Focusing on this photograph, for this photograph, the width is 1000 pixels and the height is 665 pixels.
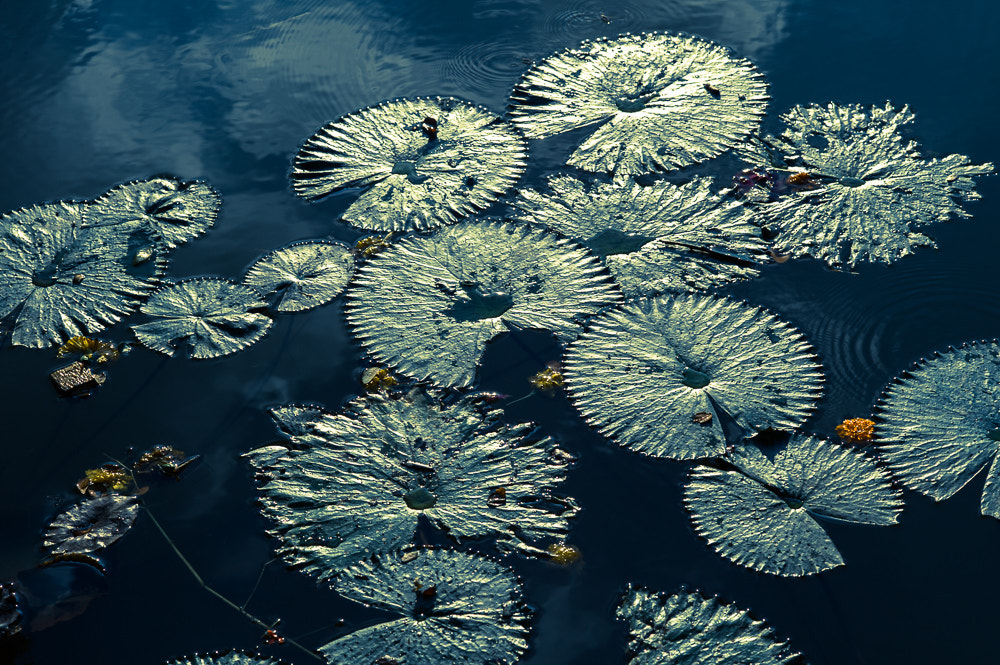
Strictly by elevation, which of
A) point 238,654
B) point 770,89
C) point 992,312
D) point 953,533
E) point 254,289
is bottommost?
point 238,654

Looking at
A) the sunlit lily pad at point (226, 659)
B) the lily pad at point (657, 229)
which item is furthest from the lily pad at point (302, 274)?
the sunlit lily pad at point (226, 659)

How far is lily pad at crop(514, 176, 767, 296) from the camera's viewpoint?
341 cm

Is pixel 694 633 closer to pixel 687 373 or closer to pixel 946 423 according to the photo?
pixel 687 373

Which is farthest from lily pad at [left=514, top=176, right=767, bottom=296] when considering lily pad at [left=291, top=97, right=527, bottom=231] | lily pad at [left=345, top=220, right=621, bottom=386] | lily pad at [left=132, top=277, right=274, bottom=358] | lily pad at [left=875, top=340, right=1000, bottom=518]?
lily pad at [left=132, top=277, right=274, bottom=358]

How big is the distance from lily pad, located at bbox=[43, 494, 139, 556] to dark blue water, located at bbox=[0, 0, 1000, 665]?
55mm

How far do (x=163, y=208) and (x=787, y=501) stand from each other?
9.80 feet

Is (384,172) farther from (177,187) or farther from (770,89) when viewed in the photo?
(770,89)

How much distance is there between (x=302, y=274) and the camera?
3600 millimetres

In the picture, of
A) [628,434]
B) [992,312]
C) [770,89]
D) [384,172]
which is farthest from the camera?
[770,89]

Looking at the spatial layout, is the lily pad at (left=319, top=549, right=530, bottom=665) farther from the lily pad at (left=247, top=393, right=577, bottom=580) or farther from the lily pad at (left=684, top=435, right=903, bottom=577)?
the lily pad at (left=684, top=435, right=903, bottom=577)

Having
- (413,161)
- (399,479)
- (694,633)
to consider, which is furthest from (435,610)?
(413,161)

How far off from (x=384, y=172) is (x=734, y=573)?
96.3 inches

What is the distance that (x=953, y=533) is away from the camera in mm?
2533

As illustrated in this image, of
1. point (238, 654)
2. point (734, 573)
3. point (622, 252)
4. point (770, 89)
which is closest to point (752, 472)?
point (734, 573)
